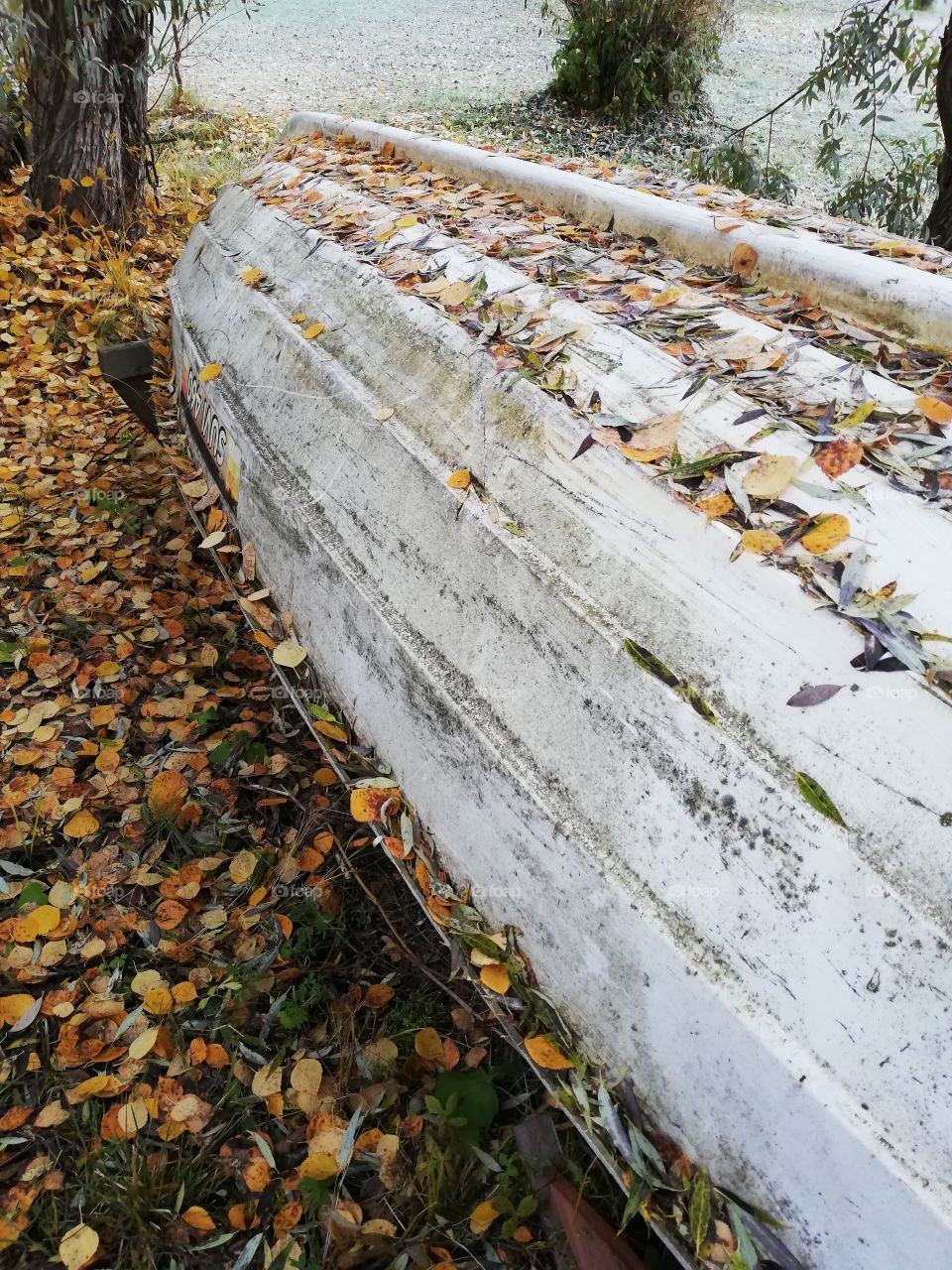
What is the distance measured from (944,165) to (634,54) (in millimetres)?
6806

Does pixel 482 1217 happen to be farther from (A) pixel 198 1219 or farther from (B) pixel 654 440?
(B) pixel 654 440

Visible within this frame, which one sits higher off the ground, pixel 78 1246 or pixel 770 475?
pixel 770 475

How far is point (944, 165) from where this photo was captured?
4.79 meters

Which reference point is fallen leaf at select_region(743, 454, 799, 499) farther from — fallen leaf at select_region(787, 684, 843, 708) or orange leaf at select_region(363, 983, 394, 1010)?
orange leaf at select_region(363, 983, 394, 1010)

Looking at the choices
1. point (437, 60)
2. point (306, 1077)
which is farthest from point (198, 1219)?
point (437, 60)

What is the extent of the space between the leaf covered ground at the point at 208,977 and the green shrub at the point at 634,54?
950 centimetres

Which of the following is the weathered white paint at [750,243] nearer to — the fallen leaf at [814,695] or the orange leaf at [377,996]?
the fallen leaf at [814,695]

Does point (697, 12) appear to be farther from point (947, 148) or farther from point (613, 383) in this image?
point (613, 383)

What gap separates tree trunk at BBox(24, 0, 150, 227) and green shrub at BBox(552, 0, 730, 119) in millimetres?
6652

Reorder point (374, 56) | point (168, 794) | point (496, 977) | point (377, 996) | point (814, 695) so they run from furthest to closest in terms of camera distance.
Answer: point (374, 56) < point (168, 794) < point (377, 996) < point (496, 977) < point (814, 695)

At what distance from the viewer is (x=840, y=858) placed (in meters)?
1.19

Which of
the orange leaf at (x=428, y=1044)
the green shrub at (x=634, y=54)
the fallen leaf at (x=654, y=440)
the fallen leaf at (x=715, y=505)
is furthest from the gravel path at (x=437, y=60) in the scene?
the orange leaf at (x=428, y=1044)

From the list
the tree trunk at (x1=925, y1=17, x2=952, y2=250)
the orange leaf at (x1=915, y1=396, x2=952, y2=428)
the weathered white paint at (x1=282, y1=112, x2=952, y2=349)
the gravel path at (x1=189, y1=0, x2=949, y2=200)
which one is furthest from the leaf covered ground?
the gravel path at (x1=189, y1=0, x2=949, y2=200)

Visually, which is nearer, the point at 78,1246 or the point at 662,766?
the point at 662,766
